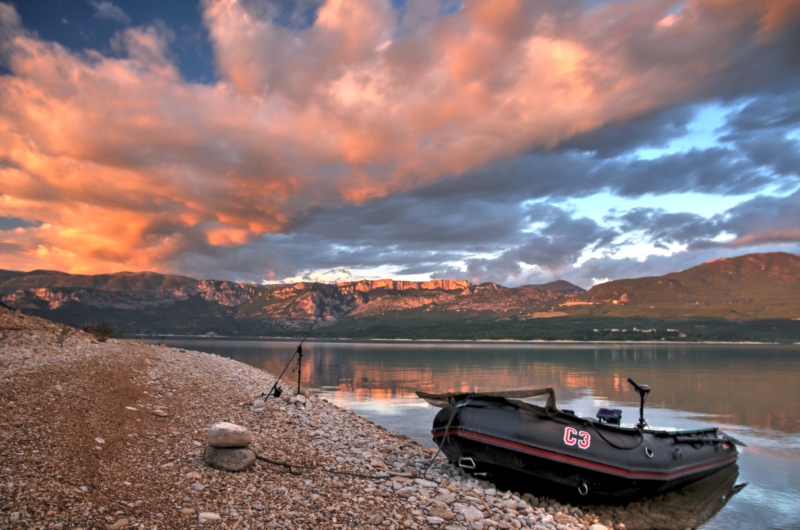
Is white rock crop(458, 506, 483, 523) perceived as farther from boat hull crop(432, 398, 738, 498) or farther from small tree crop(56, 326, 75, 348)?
small tree crop(56, 326, 75, 348)

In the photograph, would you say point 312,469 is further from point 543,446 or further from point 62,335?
point 62,335

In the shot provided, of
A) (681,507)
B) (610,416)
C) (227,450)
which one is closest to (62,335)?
(227,450)

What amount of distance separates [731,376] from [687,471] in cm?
5548

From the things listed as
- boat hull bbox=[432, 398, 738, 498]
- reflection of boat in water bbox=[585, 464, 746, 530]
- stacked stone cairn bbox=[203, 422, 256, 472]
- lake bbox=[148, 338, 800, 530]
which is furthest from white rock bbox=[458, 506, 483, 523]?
lake bbox=[148, 338, 800, 530]

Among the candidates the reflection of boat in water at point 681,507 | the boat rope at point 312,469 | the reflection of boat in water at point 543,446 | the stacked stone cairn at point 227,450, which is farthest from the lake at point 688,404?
the stacked stone cairn at point 227,450

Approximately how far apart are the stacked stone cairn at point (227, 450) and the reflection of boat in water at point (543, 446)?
5.64 metres

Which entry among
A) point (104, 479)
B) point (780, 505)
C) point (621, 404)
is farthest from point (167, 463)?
point (621, 404)

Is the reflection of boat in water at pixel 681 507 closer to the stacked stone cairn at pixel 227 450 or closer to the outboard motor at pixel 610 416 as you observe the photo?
the outboard motor at pixel 610 416

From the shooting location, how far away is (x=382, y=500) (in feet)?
37.3

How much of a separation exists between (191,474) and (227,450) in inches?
40.3

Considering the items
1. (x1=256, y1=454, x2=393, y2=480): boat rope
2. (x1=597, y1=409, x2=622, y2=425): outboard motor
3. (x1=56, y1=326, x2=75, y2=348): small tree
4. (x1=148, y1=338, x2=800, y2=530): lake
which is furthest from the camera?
(x1=56, y1=326, x2=75, y2=348): small tree

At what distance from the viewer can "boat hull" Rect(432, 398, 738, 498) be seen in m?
13.7

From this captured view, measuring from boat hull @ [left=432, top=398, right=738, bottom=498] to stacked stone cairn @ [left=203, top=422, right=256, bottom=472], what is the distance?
18.5 ft

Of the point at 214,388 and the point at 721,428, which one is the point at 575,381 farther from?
the point at 214,388
